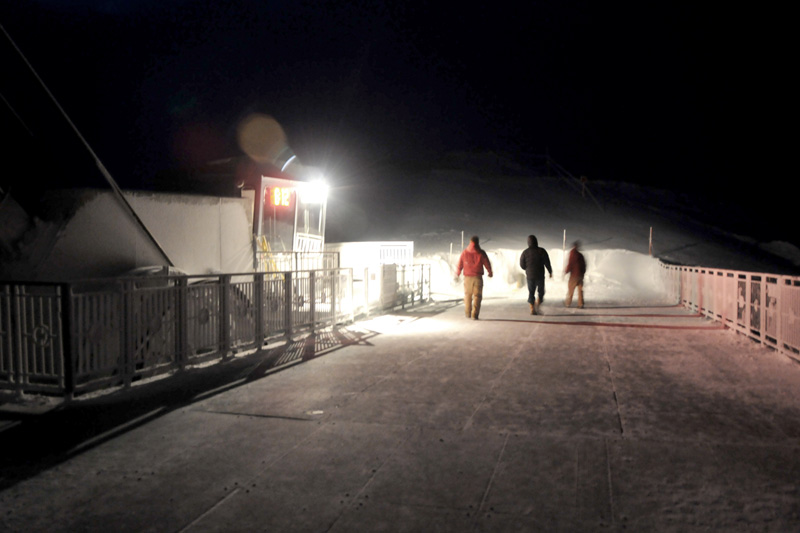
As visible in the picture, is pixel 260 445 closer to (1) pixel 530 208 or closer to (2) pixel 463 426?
(2) pixel 463 426

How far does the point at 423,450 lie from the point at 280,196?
15919 mm

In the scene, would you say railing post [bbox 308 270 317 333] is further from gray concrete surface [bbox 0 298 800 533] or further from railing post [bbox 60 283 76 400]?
railing post [bbox 60 283 76 400]

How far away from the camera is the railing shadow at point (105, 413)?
500 cm

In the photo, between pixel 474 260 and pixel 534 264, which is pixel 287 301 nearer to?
pixel 474 260

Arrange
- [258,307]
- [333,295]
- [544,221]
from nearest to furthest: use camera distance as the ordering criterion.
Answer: [258,307]
[333,295]
[544,221]

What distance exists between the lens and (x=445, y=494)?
414 cm

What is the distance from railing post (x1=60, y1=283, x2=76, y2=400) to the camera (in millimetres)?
6770

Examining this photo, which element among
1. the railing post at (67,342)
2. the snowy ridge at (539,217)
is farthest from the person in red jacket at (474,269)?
the snowy ridge at (539,217)

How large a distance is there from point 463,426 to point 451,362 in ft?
11.3

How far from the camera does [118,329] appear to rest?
7457 millimetres

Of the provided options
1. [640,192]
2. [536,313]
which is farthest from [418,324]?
[640,192]

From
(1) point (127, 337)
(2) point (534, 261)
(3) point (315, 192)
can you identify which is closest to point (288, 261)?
(3) point (315, 192)

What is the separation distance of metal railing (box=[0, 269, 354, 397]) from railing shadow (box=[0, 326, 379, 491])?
0.27 m

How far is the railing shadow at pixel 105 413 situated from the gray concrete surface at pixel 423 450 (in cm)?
3
